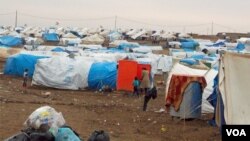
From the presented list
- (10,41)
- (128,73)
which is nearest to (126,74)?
(128,73)

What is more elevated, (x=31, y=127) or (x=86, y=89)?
(x=31, y=127)

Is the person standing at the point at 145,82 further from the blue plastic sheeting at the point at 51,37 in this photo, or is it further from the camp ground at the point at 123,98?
the blue plastic sheeting at the point at 51,37

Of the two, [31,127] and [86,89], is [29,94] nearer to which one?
[86,89]

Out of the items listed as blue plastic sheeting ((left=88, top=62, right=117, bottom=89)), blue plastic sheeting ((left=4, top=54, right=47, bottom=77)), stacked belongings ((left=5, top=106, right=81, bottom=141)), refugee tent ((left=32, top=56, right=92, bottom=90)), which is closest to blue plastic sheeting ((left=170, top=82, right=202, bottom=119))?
stacked belongings ((left=5, top=106, right=81, bottom=141))

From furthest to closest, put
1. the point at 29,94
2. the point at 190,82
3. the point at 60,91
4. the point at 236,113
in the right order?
the point at 60,91, the point at 29,94, the point at 190,82, the point at 236,113

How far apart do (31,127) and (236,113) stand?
548 centimetres

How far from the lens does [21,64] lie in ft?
92.5

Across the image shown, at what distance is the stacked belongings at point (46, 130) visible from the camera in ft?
19.5

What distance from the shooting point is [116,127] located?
44.2ft

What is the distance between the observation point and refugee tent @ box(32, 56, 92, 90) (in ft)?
81.0

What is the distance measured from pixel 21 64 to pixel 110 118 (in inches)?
560

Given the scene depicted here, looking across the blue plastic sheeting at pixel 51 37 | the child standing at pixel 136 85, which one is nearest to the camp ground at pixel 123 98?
the child standing at pixel 136 85

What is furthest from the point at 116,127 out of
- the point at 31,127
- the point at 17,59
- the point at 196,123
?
the point at 17,59

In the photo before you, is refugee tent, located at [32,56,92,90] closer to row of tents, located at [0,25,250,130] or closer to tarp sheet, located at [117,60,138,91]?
row of tents, located at [0,25,250,130]
